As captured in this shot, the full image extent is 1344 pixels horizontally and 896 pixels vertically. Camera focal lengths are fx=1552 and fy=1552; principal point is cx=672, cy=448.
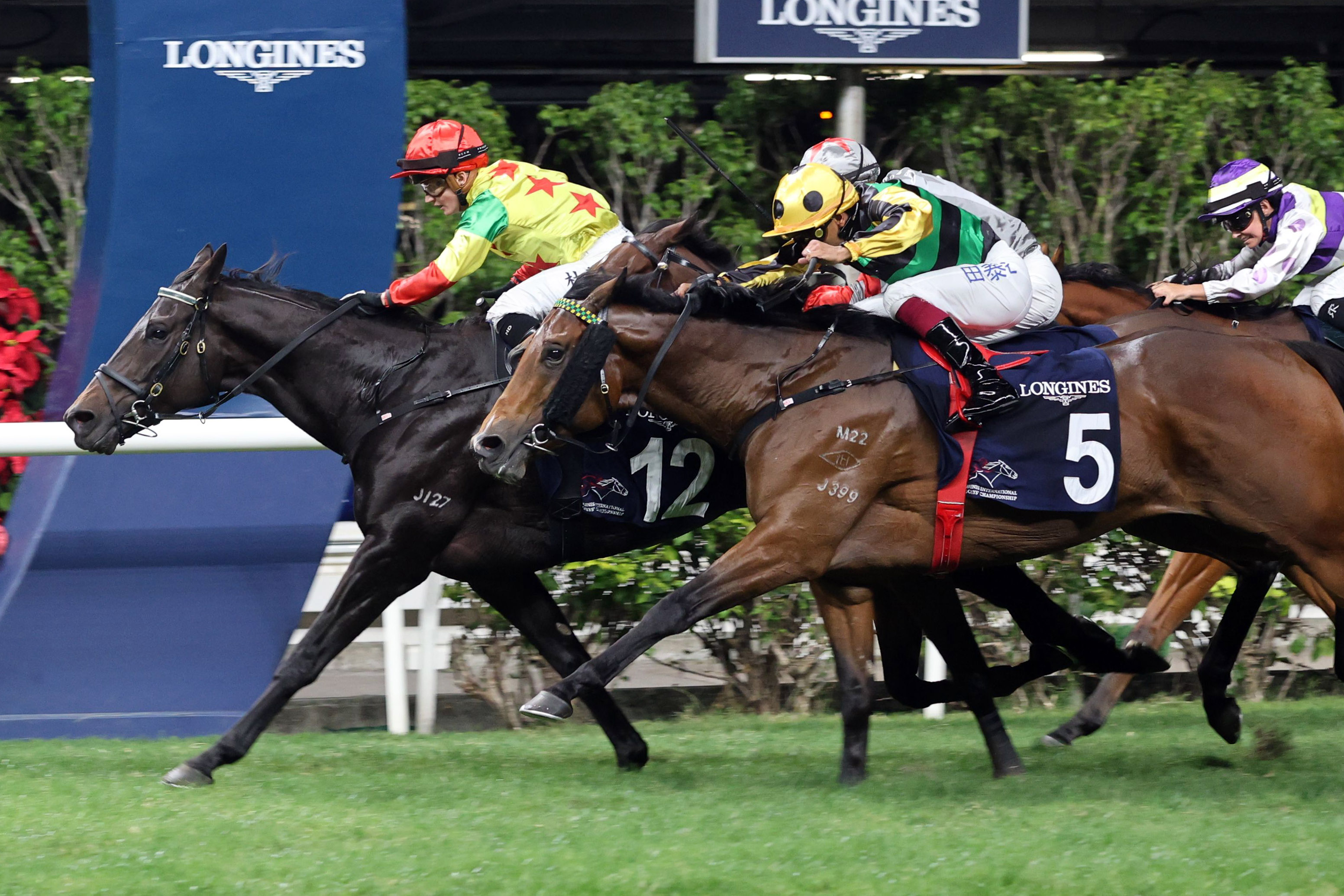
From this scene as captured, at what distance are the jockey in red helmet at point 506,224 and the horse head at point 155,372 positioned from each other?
59 cm

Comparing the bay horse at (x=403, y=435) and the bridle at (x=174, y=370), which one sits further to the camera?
the bridle at (x=174, y=370)

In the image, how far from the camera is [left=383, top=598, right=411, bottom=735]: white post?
250 inches

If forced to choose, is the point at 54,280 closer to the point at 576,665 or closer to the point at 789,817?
the point at 576,665

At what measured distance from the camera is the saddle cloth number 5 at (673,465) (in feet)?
16.9

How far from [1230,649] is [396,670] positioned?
3248 millimetres

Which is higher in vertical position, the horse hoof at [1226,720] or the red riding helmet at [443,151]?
the red riding helmet at [443,151]

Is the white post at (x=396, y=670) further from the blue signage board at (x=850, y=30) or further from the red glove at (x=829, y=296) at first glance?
the blue signage board at (x=850, y=30)

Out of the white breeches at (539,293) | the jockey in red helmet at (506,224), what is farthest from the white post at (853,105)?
the white breeches at (539,293)

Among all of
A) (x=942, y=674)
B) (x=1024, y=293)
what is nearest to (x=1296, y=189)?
(x=1024, y=293)

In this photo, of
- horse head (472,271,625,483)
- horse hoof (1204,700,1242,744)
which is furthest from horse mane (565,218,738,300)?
horse hoof (1204,700,1242,744)

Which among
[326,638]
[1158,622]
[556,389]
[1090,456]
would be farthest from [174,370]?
[1158,622]

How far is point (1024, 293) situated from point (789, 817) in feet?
6.04

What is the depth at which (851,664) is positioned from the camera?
16.4ft

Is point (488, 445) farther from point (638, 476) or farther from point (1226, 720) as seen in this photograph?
point (1226, 720)
